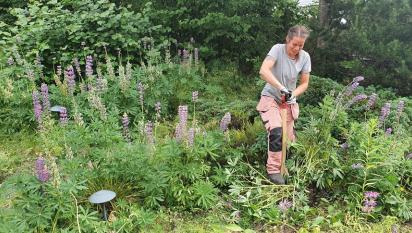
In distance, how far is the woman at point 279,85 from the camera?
4652 mm

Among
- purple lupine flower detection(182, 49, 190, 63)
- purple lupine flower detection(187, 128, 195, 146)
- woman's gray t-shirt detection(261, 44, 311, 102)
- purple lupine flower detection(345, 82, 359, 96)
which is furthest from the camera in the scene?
purple lupine flower detection(182, 49, 190, 63)

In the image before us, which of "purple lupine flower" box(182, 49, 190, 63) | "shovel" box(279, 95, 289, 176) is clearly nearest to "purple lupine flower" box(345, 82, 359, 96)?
"shovel" box(279, 95, 289, 176)

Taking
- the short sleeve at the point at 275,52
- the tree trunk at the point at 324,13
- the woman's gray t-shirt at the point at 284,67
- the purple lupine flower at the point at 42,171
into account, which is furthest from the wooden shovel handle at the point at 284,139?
the tree trunk at the point at 324,13

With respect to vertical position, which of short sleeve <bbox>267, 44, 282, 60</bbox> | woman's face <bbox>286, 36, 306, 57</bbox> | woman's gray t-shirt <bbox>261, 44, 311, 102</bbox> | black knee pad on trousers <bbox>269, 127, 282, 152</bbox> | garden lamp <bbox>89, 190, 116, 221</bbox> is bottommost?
garden lamp <bbox>89, 190, 116, 221</bbox>

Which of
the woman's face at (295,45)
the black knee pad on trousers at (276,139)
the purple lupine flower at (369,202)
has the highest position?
the woman's face at (295,45)

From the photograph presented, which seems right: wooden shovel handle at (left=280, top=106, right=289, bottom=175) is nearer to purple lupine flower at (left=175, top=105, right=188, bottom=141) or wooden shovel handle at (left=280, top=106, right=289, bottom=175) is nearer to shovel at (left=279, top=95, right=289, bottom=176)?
shovel at (left=279, top=95, right=289, bottom=176)

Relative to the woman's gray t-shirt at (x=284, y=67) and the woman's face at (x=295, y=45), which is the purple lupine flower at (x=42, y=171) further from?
the woman's face at (x=295, y=45)

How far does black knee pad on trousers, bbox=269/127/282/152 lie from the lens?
466cm

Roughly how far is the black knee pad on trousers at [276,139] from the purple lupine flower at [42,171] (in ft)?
7.20

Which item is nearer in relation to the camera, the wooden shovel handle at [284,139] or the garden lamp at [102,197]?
the garden lamp at [102,197]

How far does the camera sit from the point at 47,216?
3.74 metres

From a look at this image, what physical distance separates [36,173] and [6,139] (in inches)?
94.6

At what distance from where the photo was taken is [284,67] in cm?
485

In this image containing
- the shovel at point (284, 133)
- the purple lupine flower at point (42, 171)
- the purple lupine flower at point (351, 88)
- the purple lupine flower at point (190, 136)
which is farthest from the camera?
the purple lupine flower at point (351, 88)
